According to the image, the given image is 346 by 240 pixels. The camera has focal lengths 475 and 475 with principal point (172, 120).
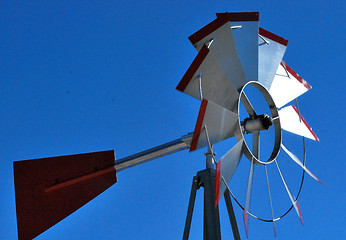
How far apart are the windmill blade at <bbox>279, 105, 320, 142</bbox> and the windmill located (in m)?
0.02

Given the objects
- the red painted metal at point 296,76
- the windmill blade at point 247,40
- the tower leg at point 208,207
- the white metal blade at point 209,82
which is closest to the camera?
the white metal blade at point 209,82

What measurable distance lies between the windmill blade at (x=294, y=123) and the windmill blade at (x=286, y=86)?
0.51 ft

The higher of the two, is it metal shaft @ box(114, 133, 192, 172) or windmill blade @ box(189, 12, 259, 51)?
windmill blade @ box(189, 12, 259, 51)

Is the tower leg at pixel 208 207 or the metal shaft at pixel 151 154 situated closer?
the tower leg at pixel 208 207

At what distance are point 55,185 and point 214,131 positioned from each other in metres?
3.19

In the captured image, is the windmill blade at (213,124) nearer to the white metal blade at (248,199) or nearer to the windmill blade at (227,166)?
the windmill blade at (227,166)

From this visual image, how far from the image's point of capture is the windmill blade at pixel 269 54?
7.54 meters

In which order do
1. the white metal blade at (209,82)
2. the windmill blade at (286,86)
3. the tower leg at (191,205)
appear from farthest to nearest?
the windmill blade at (286,86) < the tower leg at (191,205) < the white metal blade at (209,82)

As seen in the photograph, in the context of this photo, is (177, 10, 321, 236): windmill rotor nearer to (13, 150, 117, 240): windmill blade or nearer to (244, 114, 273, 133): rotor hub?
(244, 114, 273, 133): rotor hub

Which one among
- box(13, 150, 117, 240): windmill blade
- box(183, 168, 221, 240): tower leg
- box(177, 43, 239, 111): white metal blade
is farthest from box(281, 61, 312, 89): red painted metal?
box(13, 150, 117, 240): windmill blade

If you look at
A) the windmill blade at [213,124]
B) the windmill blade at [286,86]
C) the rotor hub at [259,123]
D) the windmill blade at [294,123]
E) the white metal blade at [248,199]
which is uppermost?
the windmill blade at [286,86]

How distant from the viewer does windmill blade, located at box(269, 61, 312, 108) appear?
25.8ft

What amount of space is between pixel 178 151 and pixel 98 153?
1423 millimetres

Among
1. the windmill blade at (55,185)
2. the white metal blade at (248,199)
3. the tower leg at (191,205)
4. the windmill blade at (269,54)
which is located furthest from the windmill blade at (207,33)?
the windmill blade at (55,185)
